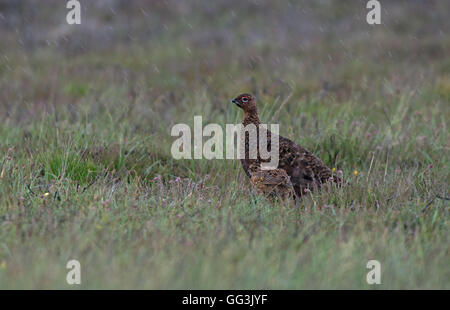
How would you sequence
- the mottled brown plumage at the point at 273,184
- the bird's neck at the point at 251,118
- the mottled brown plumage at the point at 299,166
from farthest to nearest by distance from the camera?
the bird's neck at the point at 251,118 < the mottled brown plumage at the point at 299,166 < the mottled brown plumage at the point at 273,184

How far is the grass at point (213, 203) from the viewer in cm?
340

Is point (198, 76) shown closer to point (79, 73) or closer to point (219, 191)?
point (79, 73)

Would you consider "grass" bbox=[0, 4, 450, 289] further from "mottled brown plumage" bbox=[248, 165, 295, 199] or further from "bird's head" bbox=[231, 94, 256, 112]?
"bird's head" bbox=[231, 94, 256, 112]

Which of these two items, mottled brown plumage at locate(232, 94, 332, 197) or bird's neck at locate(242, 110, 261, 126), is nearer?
mottled brown plumage at locate(232, 94, 332, 197)

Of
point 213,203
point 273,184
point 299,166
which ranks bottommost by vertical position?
point 213,203

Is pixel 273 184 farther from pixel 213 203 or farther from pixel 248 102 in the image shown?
pixel 248 102

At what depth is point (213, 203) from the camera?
4.53m

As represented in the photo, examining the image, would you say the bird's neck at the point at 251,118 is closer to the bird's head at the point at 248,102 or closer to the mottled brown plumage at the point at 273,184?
the bird's head at the point at 248,102

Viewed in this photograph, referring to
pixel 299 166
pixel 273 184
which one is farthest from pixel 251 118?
pixel 273 184

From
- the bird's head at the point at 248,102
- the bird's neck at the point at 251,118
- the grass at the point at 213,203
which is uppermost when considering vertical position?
the bird's head at the point at 248,102

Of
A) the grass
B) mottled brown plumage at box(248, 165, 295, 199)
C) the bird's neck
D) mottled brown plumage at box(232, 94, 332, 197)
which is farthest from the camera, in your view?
the bird's neck

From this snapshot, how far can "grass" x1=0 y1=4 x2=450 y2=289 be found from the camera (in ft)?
11.1

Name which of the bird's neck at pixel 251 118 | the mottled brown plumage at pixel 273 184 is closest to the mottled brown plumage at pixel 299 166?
the mottled brown plumage at pixel 273 184

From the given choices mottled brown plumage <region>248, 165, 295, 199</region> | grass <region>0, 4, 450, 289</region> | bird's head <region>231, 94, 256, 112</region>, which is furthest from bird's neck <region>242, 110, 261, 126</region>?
mottled brown plumage <region>248, 165, 295, 199</region>
